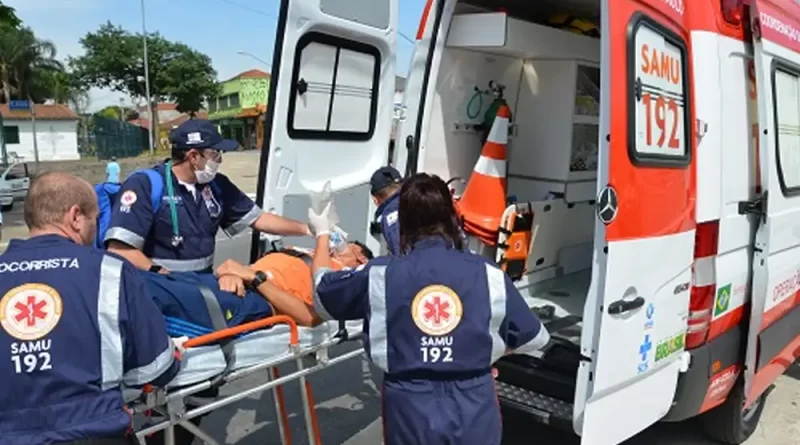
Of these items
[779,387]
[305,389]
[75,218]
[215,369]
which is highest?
[75,218]

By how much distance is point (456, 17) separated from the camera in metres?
4.27

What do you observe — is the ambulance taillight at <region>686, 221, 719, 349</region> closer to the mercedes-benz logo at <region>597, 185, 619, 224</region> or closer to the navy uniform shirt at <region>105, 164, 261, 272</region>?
the mercedes-benz logo at <region>597, 185, 619, 224</region>

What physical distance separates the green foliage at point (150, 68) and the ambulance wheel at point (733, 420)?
4872cm

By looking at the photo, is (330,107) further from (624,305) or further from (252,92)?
(252,92)

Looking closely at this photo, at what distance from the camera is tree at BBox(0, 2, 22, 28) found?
11.2 m

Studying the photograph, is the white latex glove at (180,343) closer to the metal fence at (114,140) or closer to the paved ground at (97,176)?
the paved ground at (97,176)

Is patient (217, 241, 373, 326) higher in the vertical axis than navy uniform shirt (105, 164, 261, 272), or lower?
lower

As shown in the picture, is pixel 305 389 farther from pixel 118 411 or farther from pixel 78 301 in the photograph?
pixel 78 301

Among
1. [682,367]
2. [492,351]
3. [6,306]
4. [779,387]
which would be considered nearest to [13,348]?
[6,306]

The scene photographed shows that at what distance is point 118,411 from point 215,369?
0.63 m

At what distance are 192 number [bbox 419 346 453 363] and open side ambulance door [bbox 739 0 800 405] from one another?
6.18 ft

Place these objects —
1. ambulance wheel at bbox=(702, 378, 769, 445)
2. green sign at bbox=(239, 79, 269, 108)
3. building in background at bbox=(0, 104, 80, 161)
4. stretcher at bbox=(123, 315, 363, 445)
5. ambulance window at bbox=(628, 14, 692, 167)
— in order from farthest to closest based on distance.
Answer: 1. green sign at bbox=(239, 79, 269, 108)
2. building in background at bbox=(0, 104, 80, 161)
3. ambulance wheel at bbox=(702, 378, 769, 445)
4. ambulance window at bbox=(628, 14, 692, 167)
5. stretcher at bbox=(123, 315, 363, 445)

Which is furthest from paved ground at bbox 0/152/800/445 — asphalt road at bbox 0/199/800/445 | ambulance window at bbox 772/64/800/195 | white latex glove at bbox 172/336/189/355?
white latex glove at bbox 172/336/189/355

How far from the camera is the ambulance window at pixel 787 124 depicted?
3670mm
